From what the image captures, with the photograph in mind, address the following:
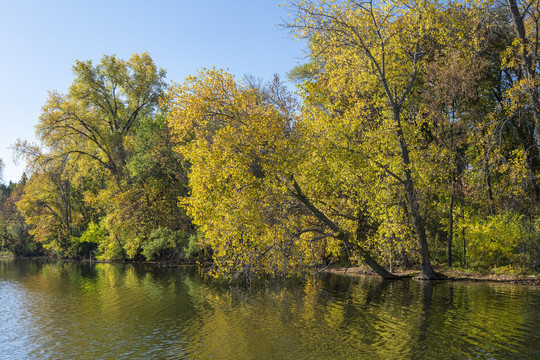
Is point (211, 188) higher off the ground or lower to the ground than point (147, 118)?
lower

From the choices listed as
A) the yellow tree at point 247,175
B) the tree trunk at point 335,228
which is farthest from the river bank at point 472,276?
the yellow tree at point 247,175

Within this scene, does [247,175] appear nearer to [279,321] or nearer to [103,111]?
[279,321]

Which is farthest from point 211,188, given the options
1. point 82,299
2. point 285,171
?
point 82,299

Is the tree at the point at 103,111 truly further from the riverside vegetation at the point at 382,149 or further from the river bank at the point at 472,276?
the river bank at the point at 472,276

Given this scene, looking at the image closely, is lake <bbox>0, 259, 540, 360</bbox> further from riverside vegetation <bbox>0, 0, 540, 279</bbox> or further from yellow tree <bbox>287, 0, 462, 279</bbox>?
yellow tree <bbox>287, 0, 462, 279</bbox>

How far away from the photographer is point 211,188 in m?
18.0

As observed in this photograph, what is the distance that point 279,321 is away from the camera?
1502 cm

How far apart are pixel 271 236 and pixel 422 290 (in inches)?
294

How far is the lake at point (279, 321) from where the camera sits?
11945 mm

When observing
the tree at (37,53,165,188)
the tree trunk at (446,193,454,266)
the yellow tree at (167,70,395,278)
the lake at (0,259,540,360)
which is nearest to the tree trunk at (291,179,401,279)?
the yellow tree at (167,70,395,278)

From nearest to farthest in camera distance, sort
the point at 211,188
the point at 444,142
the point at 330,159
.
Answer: the point at 211,188, the point at 330,159, the point at 444,142

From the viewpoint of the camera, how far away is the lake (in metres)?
11.9

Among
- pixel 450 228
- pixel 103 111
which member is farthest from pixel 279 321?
pixel 103 111

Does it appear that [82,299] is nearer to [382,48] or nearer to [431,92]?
[382,48]
